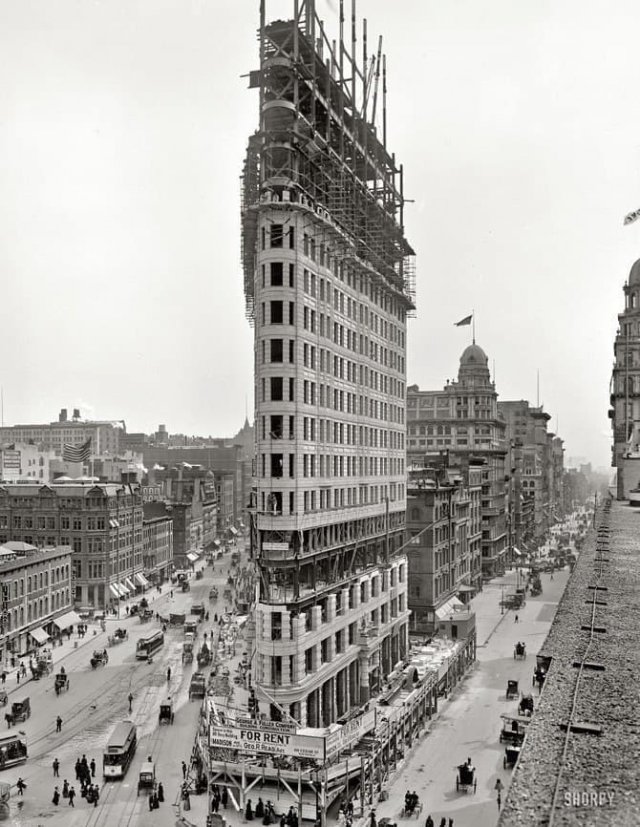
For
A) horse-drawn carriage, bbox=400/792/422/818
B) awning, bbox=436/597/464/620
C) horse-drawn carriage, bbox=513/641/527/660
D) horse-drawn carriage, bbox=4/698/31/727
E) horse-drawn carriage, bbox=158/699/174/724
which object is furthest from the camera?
awning, bbox=436/597/464/620

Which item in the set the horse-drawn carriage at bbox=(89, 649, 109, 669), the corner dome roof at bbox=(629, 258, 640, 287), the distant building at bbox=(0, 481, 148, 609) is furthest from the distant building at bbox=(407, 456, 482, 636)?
the distant building at bbox=(0, 481, 148, 609)

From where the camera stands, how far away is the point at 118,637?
274ft

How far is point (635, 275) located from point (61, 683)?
8120 cm

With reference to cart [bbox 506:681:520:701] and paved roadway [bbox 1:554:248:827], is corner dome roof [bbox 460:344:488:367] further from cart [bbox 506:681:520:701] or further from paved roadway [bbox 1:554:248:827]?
cart [bbox 506:681:520:701]

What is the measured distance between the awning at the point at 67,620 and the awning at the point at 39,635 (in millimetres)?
3543

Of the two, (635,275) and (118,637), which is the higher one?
(635,275)

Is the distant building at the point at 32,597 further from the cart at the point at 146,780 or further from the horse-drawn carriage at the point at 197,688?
the cart at the point at 146,780

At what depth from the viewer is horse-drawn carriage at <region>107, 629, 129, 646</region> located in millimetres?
82250

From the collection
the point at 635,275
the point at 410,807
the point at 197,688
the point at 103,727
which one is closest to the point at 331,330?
the point at 197,688

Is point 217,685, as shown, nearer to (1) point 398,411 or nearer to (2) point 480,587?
(1) point 398,411

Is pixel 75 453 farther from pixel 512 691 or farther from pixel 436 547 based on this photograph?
pixel 512 691

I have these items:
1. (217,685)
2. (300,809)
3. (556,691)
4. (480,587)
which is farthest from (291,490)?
(480,587)

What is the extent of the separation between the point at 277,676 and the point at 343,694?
1094 cm

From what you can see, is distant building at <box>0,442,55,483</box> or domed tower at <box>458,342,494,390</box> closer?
distant building at <box>0,442,55,483</box>
